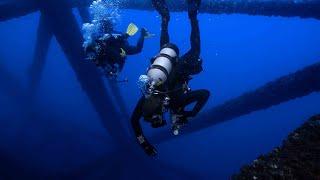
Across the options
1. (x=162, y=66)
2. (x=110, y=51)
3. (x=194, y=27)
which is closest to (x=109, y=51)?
(x=110, y=51)

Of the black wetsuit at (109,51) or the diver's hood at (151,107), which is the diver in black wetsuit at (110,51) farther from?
the diver's hood at (151,107)

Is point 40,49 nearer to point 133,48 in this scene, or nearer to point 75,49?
point 75,49

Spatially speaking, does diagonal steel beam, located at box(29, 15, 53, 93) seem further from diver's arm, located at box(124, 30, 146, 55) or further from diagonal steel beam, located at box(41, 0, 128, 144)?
diver's arm, located at box(124, 30, 146, 55)

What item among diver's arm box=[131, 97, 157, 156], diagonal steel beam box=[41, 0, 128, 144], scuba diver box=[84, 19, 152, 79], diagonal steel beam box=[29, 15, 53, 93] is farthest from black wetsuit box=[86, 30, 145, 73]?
diagonal steel beam box=[29, 15, 53, 93]

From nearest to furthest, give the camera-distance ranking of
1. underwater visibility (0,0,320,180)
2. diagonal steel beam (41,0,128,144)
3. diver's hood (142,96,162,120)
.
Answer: diver's hood (142,96,162,120), underwater visibility (0,0,320,180), diagonal steel beam (41,0,128,144)

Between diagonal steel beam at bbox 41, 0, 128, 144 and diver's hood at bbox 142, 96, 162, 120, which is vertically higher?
diagonal steel beam at bbox 41, 0, 128, 144

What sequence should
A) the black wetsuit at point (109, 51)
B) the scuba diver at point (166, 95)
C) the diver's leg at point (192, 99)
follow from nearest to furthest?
the scuba diver at point (166, 95) < the diver's leg at point (192, 99) < the black wetsuit at point (109, 51)

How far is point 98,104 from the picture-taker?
12.2 metres

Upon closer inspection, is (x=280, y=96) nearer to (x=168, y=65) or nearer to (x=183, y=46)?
(x=168, y=65)

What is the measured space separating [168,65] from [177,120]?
3.03 feet

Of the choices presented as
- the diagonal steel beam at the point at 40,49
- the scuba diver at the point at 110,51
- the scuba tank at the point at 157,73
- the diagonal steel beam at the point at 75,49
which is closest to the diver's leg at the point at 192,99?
the scuba tank at the point at 157,73

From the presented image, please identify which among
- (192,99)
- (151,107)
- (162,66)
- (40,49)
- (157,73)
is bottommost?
(151,107)

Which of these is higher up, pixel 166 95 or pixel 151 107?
pixel 166 95

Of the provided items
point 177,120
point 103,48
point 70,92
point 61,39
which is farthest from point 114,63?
point 70,92
